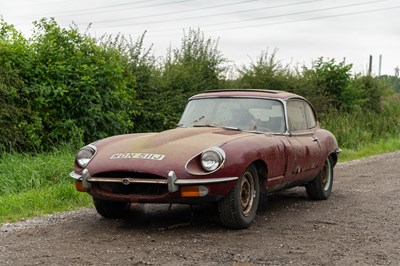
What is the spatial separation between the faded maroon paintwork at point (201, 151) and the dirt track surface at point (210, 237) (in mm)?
411

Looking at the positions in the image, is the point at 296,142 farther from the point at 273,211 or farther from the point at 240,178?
the point at 240,178

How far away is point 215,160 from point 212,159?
31mm

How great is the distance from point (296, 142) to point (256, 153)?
1294mm

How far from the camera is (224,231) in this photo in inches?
248

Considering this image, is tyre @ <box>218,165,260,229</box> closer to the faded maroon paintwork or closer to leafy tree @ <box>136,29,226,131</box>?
the faded maroon paintwork

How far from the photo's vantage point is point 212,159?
20.0ft

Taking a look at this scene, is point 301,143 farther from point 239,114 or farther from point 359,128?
point 359,128

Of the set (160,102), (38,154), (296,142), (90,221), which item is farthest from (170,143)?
(160,102)

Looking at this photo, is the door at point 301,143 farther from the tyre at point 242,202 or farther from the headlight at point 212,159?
the headlight at point 212,159

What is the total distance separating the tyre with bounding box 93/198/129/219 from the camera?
22.6 feet

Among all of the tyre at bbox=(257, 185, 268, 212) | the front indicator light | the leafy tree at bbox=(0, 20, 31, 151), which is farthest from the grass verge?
the tyre at bbox=(257, 185, 268, 212)

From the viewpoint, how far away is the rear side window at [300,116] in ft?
26.2

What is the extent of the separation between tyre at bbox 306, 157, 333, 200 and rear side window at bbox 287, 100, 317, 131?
0.65 metres

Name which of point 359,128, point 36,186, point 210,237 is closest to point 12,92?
point 36,186
